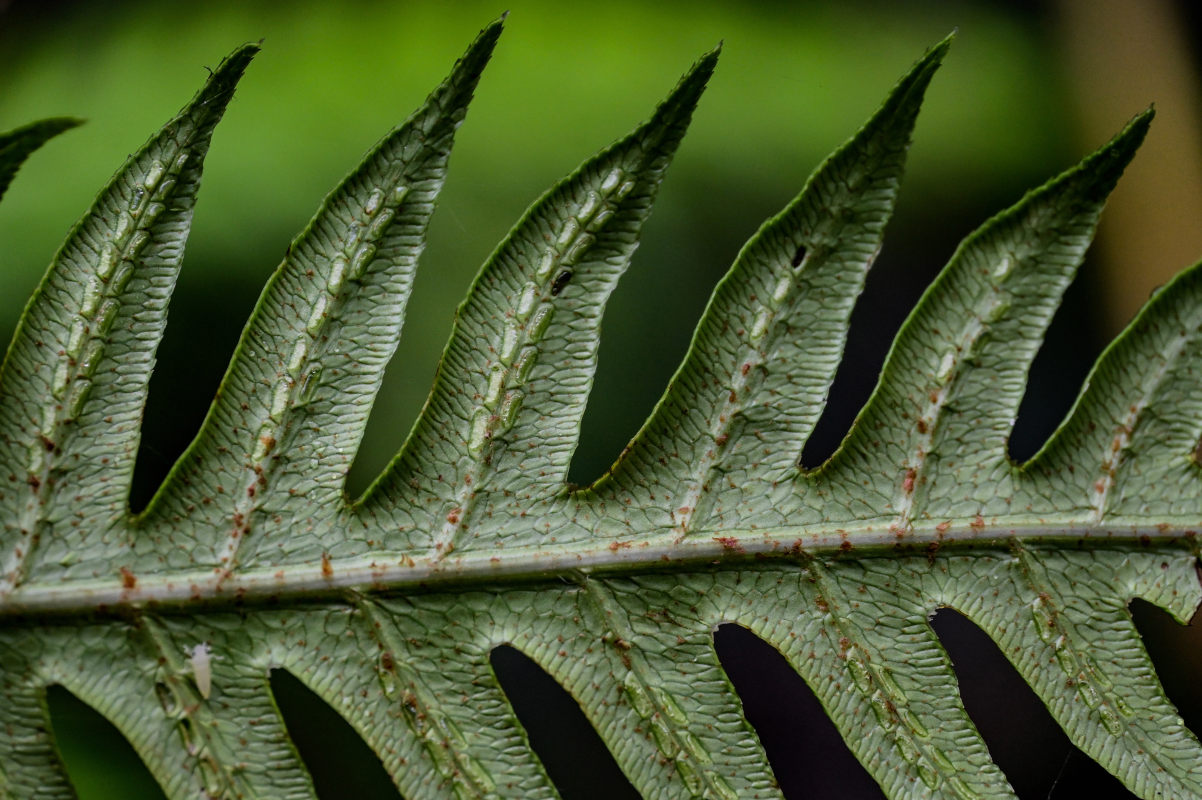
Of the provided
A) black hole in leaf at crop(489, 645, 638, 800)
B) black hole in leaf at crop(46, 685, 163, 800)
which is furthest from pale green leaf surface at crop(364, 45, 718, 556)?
black hole in leaf at crop(46, 685, 163, 800)

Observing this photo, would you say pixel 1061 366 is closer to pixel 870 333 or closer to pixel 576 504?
pixel 870 333

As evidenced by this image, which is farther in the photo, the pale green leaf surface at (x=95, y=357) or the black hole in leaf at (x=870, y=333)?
the black hole in leaf at (x=870, y=333)

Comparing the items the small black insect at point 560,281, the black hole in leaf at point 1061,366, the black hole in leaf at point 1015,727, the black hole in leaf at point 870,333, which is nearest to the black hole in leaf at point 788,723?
the black hole in leaf at point 1015,727

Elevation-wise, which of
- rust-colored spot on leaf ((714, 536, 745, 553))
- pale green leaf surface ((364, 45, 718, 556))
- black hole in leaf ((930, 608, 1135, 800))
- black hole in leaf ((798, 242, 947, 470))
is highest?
black hole in leaf ((798, 242, 947, 470))

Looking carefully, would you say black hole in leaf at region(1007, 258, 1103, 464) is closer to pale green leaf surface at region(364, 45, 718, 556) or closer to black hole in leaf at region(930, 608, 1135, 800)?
black hole in leaf at region(930, 608, 1135, 800)

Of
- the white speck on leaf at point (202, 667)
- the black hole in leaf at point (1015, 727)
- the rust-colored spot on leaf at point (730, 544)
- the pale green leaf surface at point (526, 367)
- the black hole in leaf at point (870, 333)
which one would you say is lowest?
the black hole in leaf at point (1015, 727)

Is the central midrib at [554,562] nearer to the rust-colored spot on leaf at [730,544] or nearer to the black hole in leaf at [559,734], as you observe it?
the rust-colored spot on leaf at [730,544]

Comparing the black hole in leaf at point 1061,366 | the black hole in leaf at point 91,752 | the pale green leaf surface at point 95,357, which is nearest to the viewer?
the pale green leaf surface at point 95,357
